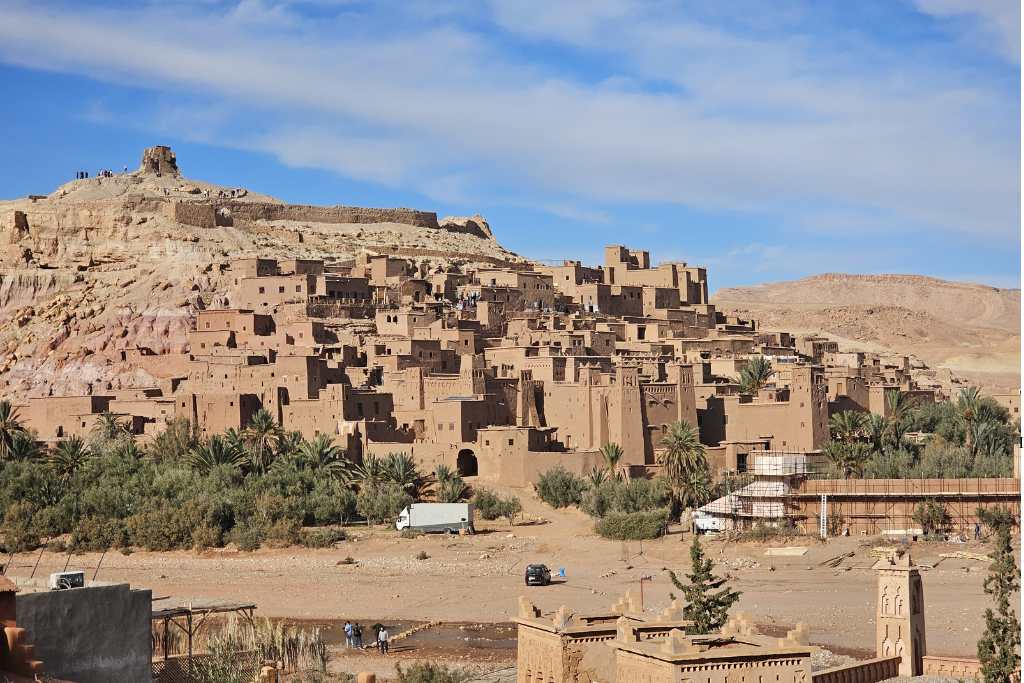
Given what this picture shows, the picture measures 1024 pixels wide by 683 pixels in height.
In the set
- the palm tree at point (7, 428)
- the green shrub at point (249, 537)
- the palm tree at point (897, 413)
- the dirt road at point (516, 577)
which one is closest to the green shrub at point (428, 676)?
the dirt road at point (516, 577)

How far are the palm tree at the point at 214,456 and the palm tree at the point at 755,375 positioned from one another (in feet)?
50.1

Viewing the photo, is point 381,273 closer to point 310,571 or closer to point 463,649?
point 310,571

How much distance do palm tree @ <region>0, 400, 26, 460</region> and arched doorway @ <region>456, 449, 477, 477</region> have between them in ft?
42.9

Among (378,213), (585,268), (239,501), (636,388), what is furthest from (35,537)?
(378,213)

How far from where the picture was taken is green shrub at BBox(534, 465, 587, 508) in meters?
46.2

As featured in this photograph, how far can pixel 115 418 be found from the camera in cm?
5169

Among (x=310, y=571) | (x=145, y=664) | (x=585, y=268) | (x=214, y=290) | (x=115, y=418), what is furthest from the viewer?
(x=585, y=268)

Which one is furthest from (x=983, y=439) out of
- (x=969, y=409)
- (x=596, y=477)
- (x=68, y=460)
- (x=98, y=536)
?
(x=68, y=460)

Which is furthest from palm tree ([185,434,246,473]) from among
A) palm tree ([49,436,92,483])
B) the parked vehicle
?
the parked vehicle

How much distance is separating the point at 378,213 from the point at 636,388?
37469 mm

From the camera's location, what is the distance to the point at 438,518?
44.8 meters

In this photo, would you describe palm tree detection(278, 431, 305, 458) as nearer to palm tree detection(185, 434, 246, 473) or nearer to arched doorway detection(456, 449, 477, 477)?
palm tree detection(185, 434, 246, 473)

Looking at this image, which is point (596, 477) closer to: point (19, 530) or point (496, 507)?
point (496, 507)

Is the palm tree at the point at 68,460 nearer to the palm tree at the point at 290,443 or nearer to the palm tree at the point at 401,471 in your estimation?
the palm tree at the point at 290,443
